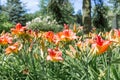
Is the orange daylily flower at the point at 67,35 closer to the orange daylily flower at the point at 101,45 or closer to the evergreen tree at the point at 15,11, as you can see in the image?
the orange daylily flower at the point at 101,45

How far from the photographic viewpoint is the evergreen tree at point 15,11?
2066 inches

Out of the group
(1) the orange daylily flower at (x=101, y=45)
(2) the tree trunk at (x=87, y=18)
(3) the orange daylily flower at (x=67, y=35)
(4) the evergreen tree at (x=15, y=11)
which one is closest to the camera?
(1) the orange daylily flower at (x=101, y=45)

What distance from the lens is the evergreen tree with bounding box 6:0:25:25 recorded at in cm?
5247

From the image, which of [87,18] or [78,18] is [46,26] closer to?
[87,18]

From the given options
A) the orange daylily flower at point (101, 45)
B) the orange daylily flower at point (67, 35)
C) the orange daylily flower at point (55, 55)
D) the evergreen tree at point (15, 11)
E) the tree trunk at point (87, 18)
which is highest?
the orange daylily flower at point (101, 45)

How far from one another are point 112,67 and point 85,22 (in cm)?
1918

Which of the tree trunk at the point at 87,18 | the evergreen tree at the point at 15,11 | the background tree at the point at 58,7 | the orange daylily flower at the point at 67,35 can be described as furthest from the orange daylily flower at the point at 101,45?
the evergreen tree at the point at 15,11

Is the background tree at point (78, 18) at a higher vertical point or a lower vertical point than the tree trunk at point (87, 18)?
lower

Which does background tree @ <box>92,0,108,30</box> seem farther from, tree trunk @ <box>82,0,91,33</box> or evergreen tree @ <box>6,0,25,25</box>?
evergreen tree @ <box>6,0,25,25</box>

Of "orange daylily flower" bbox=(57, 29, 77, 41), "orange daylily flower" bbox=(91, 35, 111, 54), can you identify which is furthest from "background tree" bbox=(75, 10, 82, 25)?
"orange daylily flower" bbox=(91, 35, 111, 54)

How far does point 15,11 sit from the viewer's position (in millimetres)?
53875

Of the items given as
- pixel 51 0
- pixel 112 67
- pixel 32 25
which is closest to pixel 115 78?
pixel 112 67

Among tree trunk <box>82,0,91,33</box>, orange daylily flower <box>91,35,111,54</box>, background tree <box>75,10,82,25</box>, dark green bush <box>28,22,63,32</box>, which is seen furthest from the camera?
background tree <box>75,10,82,25</box>

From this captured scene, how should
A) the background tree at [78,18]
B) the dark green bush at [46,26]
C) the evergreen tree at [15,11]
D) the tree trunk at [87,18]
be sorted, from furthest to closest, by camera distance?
1. the background tree at [78,18]
2. the evergreen tree at [15,11]
3. the dark green bush at [46,26]
4. the tree trunk at [87,18]
